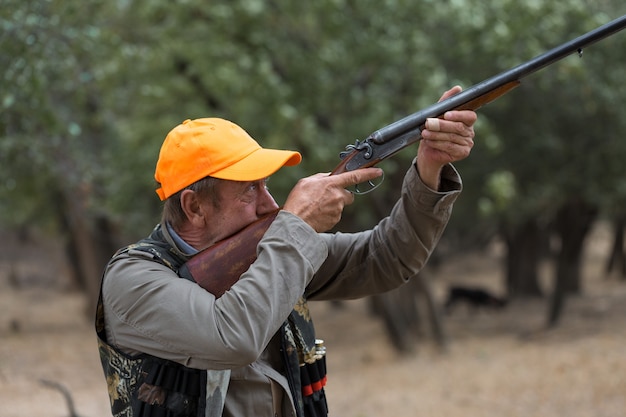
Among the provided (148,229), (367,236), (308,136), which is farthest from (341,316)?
(367,236)

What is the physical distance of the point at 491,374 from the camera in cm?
1390

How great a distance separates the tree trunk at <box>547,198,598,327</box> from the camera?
723 inches

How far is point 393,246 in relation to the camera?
3076mm

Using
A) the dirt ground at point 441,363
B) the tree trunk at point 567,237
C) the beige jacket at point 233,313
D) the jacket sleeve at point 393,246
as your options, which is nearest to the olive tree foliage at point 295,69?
the dirt ground at point 441,363

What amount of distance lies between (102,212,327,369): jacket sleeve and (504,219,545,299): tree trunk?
72.5 ft

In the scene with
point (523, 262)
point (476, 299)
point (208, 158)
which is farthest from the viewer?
point (523, 262)

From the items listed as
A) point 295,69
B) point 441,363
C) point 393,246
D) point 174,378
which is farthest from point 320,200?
point 441,363

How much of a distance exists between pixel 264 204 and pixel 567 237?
56.4ft

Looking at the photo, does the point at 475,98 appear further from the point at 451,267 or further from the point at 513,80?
the point at 451,267

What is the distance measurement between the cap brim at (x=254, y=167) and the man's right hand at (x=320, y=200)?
106mm

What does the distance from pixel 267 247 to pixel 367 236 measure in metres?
0.75

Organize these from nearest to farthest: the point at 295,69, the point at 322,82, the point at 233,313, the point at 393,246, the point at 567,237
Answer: the point at 233,313, the point at 393,246, the point at 322,82, the point at 295,69, the point at 567,237

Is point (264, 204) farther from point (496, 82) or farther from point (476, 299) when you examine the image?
point (476, 299)

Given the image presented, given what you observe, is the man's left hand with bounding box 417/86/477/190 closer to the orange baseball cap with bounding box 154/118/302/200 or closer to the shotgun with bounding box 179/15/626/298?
the shotgun with bounding box 179/15/626/298
